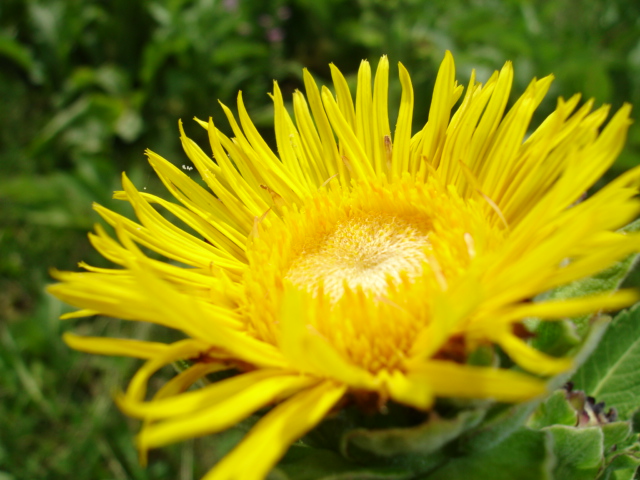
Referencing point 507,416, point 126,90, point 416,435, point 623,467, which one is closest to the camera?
point 416,435

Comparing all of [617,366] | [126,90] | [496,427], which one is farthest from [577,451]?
[126,90]

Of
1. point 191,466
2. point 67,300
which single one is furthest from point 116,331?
point 67,300

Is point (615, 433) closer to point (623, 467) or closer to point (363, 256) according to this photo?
point (623, 467)

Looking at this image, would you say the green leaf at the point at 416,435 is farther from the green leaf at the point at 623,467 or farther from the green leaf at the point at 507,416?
the green leaf at the point at 623,467

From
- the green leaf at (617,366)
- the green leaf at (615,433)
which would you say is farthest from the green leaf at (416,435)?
the green leaf at (617,366)

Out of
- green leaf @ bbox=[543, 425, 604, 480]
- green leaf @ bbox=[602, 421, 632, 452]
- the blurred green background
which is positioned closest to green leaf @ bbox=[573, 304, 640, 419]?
green leaf @ bbox=[602, 421, 632, 452]

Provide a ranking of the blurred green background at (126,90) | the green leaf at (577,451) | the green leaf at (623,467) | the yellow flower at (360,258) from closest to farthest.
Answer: the yellow flower at (360,258) < the green leaf at (577,451) < the green leaf at (623,467) < the blurred green background at (126,90)
